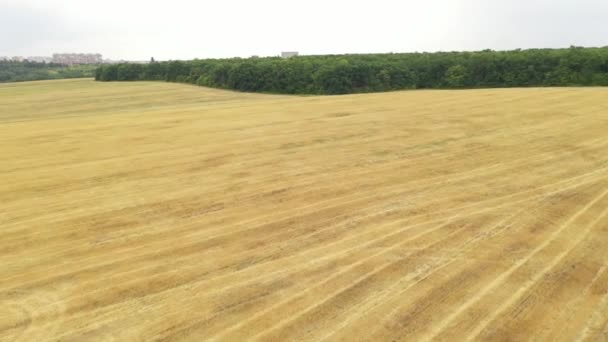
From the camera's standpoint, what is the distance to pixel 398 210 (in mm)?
→ 8289

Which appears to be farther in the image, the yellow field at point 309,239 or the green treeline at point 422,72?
the green treeline at point 422,72

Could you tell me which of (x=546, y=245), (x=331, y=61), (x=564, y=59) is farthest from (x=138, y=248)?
(x=331, y=61)

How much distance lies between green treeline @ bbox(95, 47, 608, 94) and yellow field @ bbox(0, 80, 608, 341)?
28.8 metres

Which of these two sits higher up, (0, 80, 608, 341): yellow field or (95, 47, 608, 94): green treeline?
(95, 47, 608, 94): green treeline

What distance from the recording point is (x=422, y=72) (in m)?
48.8

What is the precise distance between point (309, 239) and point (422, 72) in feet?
146

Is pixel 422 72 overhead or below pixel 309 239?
overhead

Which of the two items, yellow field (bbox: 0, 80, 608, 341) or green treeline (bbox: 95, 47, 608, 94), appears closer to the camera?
yellow field (bbox: 0, 80, 608, 341)

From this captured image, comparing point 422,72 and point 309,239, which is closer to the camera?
point 309,239

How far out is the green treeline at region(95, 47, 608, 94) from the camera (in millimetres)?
39594

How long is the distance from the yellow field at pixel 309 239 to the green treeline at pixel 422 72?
2880cm

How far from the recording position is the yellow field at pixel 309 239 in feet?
16.8

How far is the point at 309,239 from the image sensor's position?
7156 millimetres

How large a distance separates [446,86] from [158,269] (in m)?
44.4
